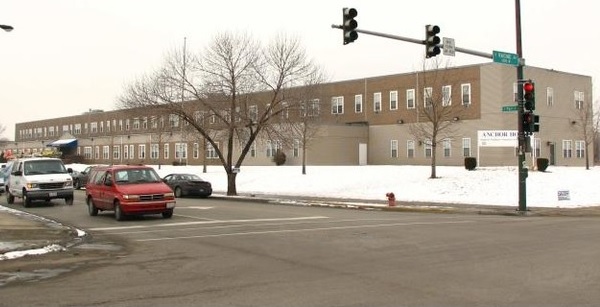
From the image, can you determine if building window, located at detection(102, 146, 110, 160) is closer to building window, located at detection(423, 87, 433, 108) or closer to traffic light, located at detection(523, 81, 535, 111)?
building window, located at detection(423, 87, 433, 108)

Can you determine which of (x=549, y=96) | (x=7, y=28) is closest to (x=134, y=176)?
(x=7, y=28)

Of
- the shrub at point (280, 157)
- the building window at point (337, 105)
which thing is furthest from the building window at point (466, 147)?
the shrub at point (280, 157)

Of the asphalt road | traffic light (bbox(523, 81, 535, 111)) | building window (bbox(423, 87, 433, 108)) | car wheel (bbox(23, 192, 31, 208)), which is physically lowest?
the asphalt road

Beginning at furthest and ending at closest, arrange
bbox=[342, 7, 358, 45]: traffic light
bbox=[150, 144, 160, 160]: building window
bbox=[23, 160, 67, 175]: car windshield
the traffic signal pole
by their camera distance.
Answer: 1. bbox=[150, 144, 160, 160]: building window
2. bbox=[23, 160, 67, 175]: car windshield
3. the traffic signal pole
4. bbox=[342, 7, 358, 45]: traffic light

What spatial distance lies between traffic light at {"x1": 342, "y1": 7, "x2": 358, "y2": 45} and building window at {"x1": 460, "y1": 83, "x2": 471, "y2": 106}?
38.1 m

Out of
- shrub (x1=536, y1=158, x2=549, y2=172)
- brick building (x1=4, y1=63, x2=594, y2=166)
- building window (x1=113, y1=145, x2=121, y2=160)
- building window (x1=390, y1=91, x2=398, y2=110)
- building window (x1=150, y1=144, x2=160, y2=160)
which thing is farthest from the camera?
building window (x1=113, y1=145, x2=121, y2=160)

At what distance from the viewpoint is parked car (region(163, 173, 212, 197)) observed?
34.4 m

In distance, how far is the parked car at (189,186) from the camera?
113 ft

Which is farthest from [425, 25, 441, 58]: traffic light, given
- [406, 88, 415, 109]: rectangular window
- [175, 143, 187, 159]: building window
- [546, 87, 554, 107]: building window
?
[175, 143, 187, 159]: building window

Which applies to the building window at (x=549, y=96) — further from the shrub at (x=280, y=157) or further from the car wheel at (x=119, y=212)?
the car wheel at (x=119, y=212)

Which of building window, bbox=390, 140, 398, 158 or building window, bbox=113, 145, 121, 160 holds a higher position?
building window, bbox=113, 145, 121, 160

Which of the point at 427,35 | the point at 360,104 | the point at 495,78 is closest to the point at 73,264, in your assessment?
the point at 427,35

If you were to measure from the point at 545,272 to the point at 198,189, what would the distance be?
1037 inches

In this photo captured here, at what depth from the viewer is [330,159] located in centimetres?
6141
